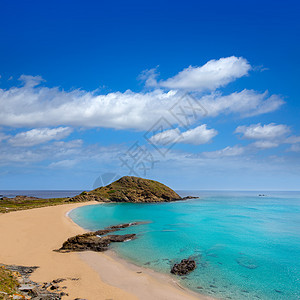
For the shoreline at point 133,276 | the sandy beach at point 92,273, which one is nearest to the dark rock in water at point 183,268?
the shoreline at point 133,276

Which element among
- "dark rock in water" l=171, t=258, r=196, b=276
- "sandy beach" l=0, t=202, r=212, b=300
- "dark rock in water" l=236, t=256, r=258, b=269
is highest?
"sandy beach" l=0, t=202, r=212, b=300

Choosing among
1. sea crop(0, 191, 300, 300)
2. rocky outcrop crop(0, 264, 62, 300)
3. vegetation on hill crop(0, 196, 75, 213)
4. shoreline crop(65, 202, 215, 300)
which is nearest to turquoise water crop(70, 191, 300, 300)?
sea crop(0, 191, 300, 300)

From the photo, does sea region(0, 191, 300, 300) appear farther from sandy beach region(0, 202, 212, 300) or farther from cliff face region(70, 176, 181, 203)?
cliff face region(70, 176, 181, 203)

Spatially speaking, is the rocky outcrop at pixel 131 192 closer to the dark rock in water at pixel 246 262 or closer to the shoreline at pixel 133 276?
the shoreline at pixel 133 276

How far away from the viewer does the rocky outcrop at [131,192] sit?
134375 millimetres

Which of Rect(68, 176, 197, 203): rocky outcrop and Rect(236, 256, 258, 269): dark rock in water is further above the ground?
Rect(68, 176, 197, 203): rocky outcrop

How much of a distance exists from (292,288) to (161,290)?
1172cm

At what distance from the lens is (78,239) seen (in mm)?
29359

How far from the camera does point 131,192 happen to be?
456ft

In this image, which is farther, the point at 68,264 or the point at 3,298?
the point at 68,264

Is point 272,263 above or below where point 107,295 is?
below

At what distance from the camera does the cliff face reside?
134 m

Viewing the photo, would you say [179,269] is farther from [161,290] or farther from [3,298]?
[3,298]

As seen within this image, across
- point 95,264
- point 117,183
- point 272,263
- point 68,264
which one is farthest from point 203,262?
point 117,183
